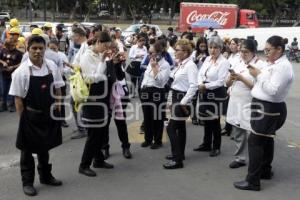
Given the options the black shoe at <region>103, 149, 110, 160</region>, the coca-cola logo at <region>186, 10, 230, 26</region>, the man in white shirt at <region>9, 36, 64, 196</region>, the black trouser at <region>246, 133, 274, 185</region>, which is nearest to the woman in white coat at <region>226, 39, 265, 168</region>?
the black trouser at <region>246, 133, 274, 185</region>

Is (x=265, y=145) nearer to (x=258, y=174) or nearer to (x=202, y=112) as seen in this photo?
(x=258, y=174)

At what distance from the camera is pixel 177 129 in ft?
21.9

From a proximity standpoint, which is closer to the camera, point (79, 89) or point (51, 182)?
point (51, 182)

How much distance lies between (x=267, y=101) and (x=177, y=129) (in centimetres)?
156

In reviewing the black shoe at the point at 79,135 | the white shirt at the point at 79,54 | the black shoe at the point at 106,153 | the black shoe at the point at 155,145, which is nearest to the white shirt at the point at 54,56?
the white shirt at the point at 79,54

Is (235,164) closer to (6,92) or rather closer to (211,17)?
(6,92)

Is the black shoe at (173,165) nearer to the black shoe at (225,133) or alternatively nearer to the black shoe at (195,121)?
the black shoe at (225,133)

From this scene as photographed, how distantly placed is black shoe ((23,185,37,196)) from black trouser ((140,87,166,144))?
252 cm

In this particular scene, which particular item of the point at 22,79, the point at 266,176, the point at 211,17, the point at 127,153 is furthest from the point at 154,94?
the point at 211,17

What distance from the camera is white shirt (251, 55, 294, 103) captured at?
17.6ft

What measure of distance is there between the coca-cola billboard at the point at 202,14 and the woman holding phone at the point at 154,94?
3567 centimetres

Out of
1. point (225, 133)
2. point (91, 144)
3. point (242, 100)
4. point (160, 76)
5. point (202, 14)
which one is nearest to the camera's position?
point (91, 144)

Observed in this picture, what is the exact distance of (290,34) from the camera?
31438 mm

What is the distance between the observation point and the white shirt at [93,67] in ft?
19.5
